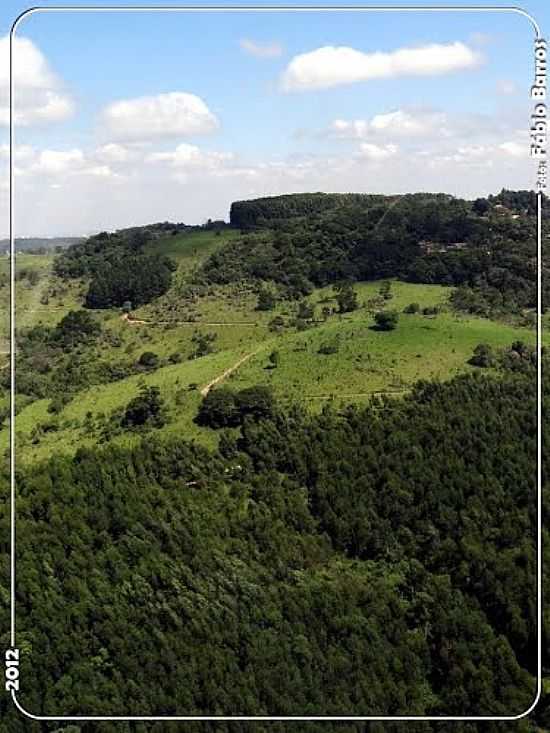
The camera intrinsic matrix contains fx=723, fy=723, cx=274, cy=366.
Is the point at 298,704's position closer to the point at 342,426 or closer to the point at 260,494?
the point at 260,494

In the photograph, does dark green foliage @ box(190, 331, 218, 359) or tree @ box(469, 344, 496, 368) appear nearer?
tree @ box(469, 344, 496, 368)

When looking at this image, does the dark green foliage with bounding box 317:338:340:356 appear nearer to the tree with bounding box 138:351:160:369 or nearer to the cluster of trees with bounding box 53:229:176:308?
the tree with bounding box 138:351:160:369

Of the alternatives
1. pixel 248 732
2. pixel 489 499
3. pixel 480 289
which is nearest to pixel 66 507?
pixel 248 732

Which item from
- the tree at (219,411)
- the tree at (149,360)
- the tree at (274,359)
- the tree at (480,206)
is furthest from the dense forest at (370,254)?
the tree at (219,411)

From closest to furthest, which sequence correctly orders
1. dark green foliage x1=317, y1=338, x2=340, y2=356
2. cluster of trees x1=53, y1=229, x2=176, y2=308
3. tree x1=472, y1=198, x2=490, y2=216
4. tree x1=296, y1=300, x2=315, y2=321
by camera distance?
dark green foliage x1=317, y1=338, x2=340, y2=356
tree x1=296, y1=300, x2=315, y2=321
cluster of trees x1=53, y1=229, x2=176, y2=308
tree x1=472, y1=198, x2=490, y2=216

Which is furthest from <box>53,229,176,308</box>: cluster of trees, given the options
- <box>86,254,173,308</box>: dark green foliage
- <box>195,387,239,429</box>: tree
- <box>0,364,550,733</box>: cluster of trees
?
<box>0,364,550,733</box>: cluster of trees

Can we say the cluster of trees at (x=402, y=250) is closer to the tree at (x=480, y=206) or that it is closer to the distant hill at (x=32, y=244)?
the tree at (x=480, y=206)
